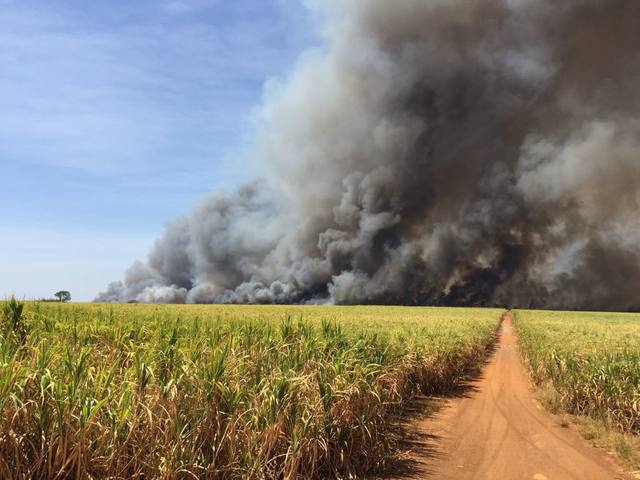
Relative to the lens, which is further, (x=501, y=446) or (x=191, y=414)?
(x=501, y=446)

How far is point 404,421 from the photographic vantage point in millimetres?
14242

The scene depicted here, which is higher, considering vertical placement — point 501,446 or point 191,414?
point 191,414

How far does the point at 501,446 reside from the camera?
481 inches

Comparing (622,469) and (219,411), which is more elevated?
(219,411)

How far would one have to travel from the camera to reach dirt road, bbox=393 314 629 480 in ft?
34.0

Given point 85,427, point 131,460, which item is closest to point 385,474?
point 131,460

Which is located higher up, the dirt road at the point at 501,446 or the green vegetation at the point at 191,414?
the green vegetation at the point at 191,414

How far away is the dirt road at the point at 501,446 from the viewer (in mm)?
10375

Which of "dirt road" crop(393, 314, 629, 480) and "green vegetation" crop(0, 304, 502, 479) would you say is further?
"dirt road" crop(393, 314, 629, 480)

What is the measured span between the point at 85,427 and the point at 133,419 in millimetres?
807

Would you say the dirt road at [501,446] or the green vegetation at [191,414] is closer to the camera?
the green vegetation at [191,414]

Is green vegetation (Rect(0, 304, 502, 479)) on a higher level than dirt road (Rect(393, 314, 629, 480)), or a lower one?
higher

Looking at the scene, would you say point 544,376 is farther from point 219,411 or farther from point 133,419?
point 133,419

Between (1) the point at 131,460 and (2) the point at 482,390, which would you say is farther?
(2) the point at 482,390
